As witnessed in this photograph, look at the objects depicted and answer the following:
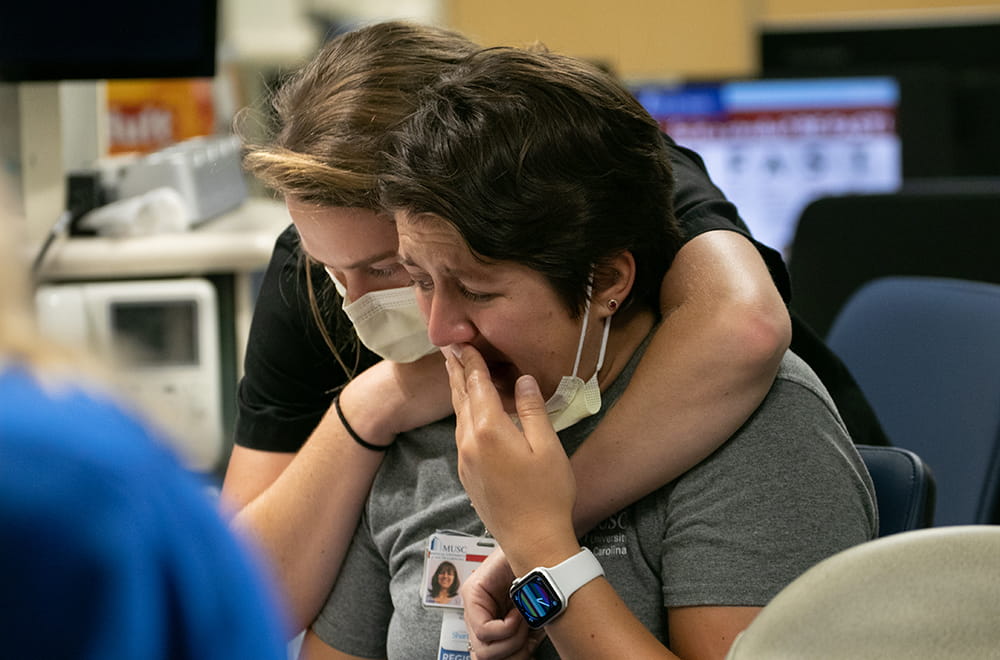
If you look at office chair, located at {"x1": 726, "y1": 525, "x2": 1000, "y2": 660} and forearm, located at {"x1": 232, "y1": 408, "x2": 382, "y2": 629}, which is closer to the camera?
office chair, located at {"x1": 726, "y1": 525, "x2": 1000, "y2": 660}

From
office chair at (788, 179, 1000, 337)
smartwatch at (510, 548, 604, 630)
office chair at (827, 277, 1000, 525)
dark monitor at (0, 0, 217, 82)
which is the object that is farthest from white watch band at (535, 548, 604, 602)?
office chair at (788, 179, 1000, 337)

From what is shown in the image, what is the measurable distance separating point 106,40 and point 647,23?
190 cm

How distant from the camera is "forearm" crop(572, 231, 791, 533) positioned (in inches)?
45.0

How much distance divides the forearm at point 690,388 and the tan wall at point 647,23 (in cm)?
257

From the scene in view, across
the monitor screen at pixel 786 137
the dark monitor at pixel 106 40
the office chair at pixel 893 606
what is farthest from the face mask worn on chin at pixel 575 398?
the monitor screen at pixel 786 137

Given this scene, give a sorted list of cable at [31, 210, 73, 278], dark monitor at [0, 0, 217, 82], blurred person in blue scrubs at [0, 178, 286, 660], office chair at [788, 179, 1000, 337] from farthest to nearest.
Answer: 1. office chair at [788, 179, 1000, 337]
2. dark monitor at [0, 0, 217, 82]
3. cable at [31, 210, 73, 278]
4. blurred person in blue scrubs at [0, 178, 286, 660]

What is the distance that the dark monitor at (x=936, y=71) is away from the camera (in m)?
3.44

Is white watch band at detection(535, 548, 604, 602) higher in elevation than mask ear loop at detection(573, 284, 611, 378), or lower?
lower

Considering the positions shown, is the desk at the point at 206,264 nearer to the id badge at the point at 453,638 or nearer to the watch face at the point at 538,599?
the id badge at the point at 453,638

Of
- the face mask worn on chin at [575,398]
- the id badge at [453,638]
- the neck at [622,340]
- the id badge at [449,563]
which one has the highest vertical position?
the neck at [622,340]

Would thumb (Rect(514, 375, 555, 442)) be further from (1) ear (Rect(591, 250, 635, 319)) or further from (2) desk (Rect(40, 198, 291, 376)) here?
(2) desk (Rect(40, 198, 291, 376))

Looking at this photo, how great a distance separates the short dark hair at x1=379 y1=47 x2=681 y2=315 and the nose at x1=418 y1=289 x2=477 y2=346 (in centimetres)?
7

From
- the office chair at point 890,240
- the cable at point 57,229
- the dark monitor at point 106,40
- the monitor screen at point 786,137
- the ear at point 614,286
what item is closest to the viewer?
the ear at point 614,286

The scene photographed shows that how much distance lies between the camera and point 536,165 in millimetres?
1118
